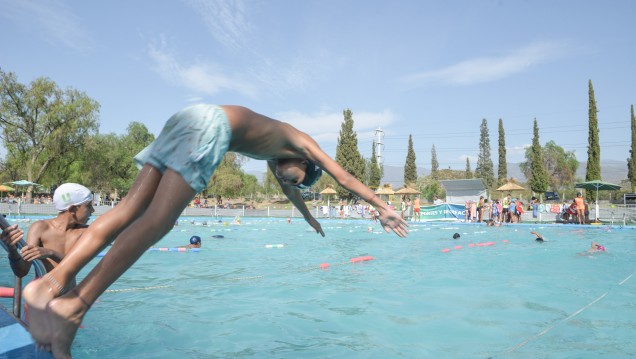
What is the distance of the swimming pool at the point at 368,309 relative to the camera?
4.61 metres

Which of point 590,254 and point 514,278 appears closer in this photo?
point 514,278

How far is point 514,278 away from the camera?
29.5ft

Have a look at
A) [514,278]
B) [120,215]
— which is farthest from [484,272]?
[120,215]

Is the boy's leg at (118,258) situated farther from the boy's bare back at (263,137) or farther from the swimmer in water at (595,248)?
the swimmer in water at (595,248)

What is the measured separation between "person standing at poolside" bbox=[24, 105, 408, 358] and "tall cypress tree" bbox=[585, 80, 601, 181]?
4484 cm

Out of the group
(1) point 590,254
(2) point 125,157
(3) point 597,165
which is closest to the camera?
(1) point 590,254

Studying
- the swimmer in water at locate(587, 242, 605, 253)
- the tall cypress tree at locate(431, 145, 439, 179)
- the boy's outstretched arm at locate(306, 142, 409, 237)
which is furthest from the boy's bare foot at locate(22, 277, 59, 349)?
the tall cypress tree at locate(431, 145, 439, 179)

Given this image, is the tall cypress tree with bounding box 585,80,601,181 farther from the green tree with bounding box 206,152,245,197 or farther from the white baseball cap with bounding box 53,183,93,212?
the white baseball cap with bounding box 53,183,93,212

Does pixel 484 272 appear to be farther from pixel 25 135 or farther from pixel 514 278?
pixel 25 135

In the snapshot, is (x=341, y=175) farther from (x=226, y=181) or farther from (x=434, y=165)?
(x=434, y=165)

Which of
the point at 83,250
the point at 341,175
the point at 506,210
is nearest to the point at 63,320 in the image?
the point at 83,250

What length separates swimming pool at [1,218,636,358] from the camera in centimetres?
461

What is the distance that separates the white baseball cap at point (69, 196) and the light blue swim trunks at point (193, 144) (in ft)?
7.05

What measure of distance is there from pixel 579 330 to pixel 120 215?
5.24 m
